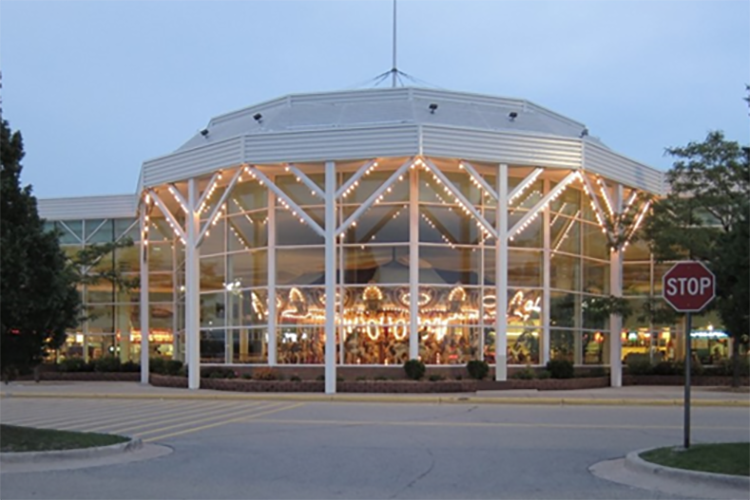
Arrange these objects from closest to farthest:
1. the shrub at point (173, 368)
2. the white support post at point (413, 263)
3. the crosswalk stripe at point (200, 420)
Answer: the crosswalk stripe at point (200, 420) → the white support post at point (413, 263) → the shrub at point (173, 368)

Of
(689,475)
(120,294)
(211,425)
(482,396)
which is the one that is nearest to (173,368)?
(120,294)

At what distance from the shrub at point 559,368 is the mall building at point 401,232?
88 cm

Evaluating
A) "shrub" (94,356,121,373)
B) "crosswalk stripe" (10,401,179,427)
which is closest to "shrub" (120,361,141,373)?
"shrub" (94,356,121,373)

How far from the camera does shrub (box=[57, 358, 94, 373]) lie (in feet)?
132

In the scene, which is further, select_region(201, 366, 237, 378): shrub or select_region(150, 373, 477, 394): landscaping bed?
select_region(201, 366, 237, 378): shrub

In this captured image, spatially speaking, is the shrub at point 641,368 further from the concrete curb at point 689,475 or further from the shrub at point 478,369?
the concrete curb at point 689,475

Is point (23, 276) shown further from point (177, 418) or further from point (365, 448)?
point (177, 418)

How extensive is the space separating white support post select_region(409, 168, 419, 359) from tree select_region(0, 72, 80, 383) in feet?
54.7

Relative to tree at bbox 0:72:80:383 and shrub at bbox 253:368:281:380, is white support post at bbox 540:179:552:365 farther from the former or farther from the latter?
tree at bbox 0:72:80:383

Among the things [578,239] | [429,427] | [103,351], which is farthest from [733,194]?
[103,351]

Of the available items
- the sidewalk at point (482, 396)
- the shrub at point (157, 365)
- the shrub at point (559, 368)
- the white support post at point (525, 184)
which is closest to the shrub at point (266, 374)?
the sidewalk at point (482, 396)

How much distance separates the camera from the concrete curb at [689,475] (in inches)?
413

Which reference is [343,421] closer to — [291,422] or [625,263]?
[291,422]

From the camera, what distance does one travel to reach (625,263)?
38.1 meters
